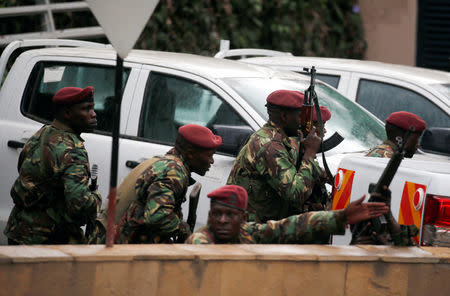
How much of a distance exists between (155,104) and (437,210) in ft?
8.34

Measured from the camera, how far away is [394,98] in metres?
7.96

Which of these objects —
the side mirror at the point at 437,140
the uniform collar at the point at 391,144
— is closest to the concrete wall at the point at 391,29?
the side mirror at the point at 437,140

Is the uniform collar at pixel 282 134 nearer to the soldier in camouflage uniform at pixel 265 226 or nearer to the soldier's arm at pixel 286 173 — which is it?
the soldier's arm at pixel 286 173

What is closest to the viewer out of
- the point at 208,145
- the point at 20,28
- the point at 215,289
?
the point at 215,289

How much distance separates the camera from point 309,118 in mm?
5613

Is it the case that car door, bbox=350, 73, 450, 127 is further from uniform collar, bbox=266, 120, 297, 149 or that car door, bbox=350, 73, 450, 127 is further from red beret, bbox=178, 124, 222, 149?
red beret, bbox=178, 124, 222, 149

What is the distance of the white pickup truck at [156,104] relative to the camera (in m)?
6.38

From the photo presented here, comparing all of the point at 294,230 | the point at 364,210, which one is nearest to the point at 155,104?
the point at 294,230

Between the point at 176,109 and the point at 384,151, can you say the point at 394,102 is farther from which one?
the point at 176,109

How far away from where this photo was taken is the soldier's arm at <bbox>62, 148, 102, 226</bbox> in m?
4.98

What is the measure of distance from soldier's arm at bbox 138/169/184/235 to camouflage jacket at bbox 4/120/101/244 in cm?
46

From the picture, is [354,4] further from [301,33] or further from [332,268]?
[332,268]

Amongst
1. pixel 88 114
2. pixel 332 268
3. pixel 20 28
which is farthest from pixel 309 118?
pixel 20 28

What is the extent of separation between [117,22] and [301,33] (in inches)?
400
